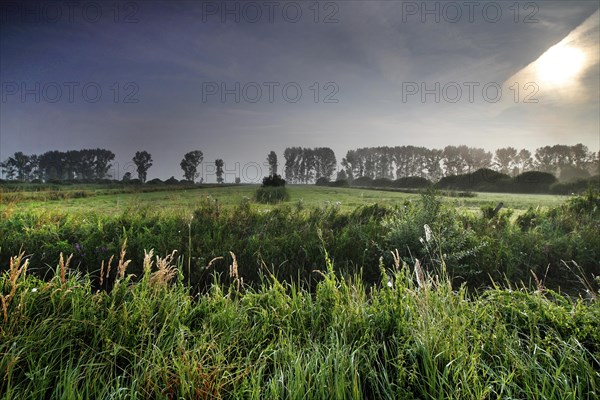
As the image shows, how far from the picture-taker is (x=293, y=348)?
9.18ft

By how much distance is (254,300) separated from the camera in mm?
3801

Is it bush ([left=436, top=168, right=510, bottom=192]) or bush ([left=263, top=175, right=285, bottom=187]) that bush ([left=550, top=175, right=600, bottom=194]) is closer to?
bush ([left=436, top=168, right=510, bottom=192])

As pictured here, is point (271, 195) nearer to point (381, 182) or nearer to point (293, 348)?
point (293, 348)

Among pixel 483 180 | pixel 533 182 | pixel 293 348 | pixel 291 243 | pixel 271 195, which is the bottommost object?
pixel 293 348

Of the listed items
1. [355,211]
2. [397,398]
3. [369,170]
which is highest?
[369,170]

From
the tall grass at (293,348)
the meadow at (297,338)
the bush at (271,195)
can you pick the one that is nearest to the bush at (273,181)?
the bush at (271,195)

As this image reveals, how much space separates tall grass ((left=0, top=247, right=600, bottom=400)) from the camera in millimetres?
2275

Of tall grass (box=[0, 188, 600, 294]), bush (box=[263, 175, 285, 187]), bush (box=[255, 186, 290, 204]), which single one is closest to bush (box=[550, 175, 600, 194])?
tall grass (box=[0, 188, 600, 294])

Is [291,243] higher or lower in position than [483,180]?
lower

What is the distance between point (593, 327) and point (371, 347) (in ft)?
7.47

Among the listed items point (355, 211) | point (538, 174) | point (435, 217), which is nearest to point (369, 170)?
point (538, 174)

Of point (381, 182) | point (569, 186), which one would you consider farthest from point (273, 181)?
point (569, 186)

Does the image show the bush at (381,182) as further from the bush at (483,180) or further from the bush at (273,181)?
the bush at (273,181)

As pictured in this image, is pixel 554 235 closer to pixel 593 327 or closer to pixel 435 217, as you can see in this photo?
pixel 435 217
